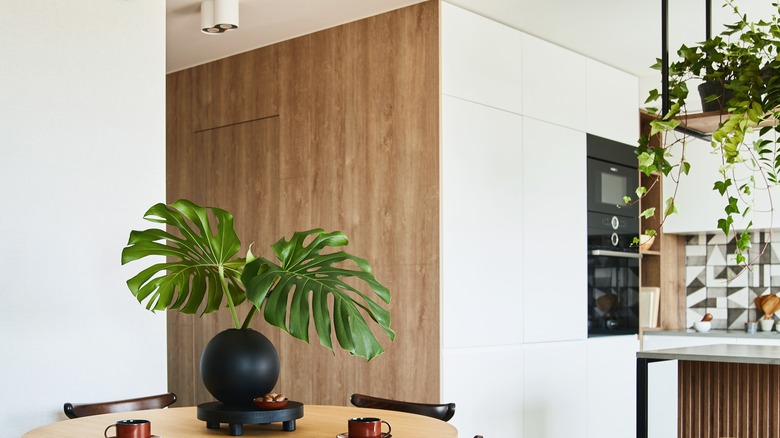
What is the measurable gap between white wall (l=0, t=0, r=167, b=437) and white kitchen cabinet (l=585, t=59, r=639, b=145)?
272 cm

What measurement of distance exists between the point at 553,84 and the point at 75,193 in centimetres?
273

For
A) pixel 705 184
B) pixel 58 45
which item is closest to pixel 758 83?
pixel 58 45

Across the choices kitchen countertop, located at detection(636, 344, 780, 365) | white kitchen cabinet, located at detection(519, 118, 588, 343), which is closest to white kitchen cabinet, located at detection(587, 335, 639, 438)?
white kitchen cabinet, located at detection(519, 118, 588, 343)

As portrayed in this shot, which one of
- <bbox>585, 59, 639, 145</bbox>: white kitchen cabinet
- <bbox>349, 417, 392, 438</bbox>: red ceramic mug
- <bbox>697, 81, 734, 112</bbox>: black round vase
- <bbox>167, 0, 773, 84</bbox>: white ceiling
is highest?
<bbox>167, 0, 773, 84</bbox>: white ceiling

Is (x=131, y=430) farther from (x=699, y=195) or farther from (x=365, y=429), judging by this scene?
(x=699, y=195)

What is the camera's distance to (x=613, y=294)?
17.3 ft

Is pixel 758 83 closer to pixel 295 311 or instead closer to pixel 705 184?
pixel 295 311

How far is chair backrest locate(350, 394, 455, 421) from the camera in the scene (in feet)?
9.46

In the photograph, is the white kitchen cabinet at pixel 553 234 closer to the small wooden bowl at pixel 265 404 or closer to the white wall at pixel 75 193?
the white wall at pixel 75 193

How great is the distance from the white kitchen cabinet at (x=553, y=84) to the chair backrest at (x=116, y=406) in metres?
2.47

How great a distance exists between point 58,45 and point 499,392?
2.58m

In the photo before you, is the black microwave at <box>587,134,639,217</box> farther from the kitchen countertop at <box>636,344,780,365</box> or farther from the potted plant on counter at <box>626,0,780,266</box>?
the potted plant on counter at <box>626,0,780,266</box>

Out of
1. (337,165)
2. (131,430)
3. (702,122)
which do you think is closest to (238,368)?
(131,430)

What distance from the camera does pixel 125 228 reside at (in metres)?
3.34
